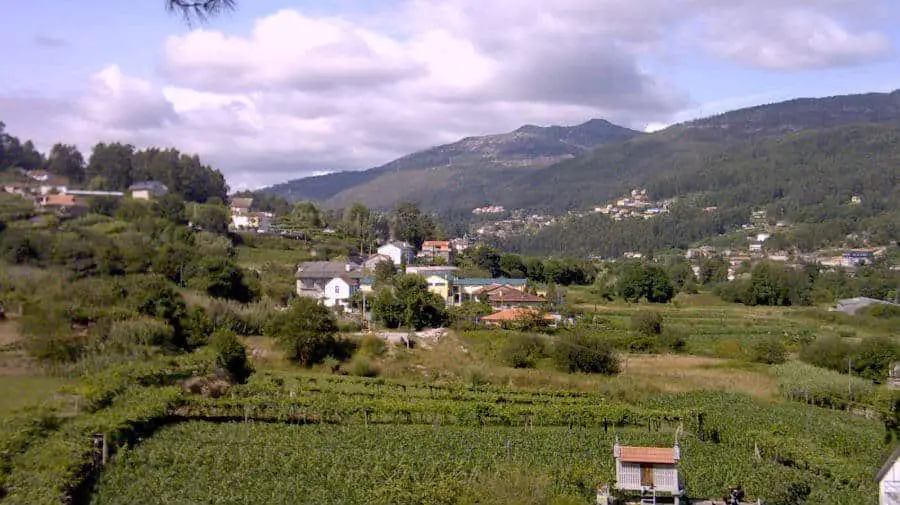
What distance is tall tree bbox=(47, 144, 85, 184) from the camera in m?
37.8

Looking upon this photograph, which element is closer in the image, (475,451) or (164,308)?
(475,451)

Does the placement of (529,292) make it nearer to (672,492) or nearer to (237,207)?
(237,207)

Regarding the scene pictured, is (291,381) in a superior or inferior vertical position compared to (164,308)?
inferior

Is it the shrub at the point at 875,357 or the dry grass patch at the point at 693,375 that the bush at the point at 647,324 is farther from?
the shrub at the point at 875,357

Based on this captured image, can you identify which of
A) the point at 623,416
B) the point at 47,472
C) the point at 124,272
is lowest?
the point at 623,416

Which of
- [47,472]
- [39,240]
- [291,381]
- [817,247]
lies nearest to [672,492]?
[47,472]

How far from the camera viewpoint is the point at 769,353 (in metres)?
35.6

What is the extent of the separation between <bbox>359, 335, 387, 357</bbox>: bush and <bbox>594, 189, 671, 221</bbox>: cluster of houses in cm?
10962

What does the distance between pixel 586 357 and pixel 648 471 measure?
18253mm

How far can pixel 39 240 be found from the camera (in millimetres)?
23094

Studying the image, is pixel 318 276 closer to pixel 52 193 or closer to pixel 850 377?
pixel 52 193

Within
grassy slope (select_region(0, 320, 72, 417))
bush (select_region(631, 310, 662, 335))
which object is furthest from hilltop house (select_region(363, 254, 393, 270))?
grassy slope (select_region(0, 320, 72, 417))

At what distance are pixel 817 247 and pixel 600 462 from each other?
83.2 meters

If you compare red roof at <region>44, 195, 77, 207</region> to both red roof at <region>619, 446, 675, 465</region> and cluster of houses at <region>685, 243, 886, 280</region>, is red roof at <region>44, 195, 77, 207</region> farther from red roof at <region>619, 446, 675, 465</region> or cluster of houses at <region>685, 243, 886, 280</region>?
cluster of houses at <region>685, 243, 886, 280</region>
